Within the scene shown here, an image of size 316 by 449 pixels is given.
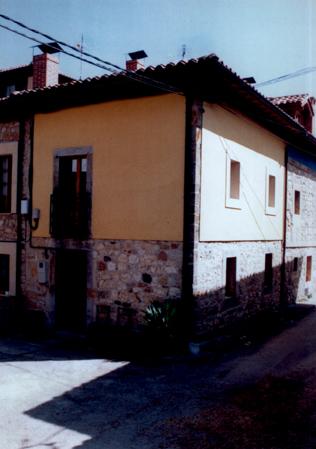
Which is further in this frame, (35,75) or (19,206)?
(35,75)

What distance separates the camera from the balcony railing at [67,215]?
1054 centimetres

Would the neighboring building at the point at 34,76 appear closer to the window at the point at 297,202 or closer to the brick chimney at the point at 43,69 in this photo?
the brick chimney at the point at 43,69

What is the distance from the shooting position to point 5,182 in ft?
39.3

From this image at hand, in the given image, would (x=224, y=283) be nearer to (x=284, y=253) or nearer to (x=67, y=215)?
(x=67, y=215)

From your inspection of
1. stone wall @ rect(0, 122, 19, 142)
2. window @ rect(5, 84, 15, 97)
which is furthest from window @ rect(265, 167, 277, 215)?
window @ rect(5, 84, 15, 97)

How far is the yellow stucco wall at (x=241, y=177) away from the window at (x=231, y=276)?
598mm

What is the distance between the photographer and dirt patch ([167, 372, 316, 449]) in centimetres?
513

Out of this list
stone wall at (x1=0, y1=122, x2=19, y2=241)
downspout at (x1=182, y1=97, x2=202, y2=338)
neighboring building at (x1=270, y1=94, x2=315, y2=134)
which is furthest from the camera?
neighboring building at (x1=270, y1=94, x2=315, y2=134)

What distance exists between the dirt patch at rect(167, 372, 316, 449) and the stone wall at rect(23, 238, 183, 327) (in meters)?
3.02

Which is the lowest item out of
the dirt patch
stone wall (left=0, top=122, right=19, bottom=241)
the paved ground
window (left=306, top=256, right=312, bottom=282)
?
the paved ground

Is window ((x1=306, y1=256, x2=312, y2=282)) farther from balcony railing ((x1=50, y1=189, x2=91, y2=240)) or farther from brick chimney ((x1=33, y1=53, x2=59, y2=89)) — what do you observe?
brick chimney ((x1=33, y1=53, x2=59, y2=89))

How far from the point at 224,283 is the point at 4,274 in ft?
20.2

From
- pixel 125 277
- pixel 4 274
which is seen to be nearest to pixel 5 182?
pixel 4 274

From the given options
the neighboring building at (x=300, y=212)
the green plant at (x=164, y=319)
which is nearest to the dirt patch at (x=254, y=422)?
the green plant at (x=164, y=319)
